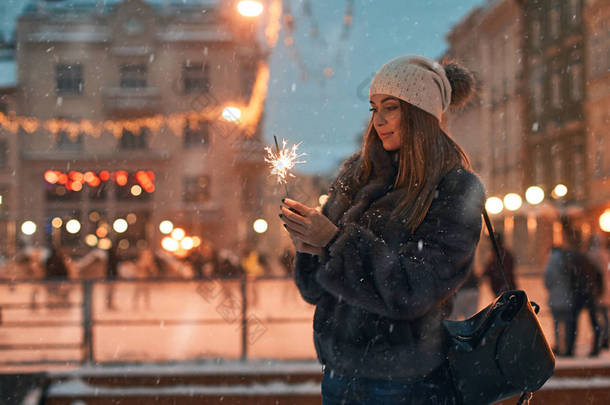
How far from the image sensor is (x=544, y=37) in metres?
23.8

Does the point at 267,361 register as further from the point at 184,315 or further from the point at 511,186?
the point at 511,186

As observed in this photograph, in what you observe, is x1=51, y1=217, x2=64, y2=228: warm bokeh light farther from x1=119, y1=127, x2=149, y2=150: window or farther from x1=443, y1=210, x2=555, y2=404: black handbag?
x1=443, y1=210, x2=555, y2=404: black handbag

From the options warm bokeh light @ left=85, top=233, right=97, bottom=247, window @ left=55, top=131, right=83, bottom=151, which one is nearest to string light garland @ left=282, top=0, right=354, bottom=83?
window @ left=55, top=131, right=83, bottom=151

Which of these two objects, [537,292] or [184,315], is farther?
[184,315]

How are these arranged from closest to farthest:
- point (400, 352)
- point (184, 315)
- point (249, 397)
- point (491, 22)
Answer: point (400, 352) < point (249, 397) < point (184, 315) < point (491, 22)

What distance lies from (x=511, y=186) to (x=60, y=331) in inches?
982

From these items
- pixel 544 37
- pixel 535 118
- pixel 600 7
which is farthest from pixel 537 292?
pixel 535 118

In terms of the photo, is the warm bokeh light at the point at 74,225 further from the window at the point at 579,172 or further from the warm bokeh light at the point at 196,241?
the window at the point at 579,172

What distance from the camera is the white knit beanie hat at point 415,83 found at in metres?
1.79

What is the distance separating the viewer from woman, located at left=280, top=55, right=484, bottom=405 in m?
1.65

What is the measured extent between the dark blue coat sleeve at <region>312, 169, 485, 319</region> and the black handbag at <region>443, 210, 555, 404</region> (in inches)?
5.4

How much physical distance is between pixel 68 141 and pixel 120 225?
8186 millimetres

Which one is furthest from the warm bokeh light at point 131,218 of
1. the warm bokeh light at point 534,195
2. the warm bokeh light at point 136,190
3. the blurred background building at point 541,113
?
the warm bokeh light at point 534,195

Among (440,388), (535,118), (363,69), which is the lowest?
(440,388)
